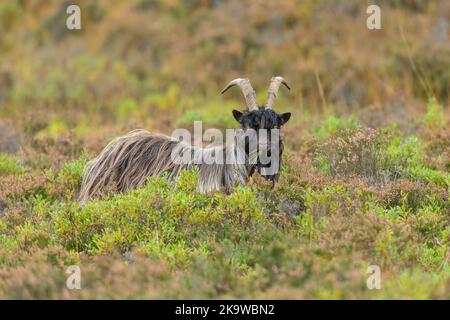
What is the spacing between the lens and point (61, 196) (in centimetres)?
1061

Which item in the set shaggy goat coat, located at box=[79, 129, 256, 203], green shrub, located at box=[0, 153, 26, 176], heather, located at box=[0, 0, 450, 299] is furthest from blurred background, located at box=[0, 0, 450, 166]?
shaggy goat coat, located at box=[79, 129, 256, 203]

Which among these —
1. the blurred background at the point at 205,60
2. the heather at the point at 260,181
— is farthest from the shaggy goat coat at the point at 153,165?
the blurred background at the point at 205,60

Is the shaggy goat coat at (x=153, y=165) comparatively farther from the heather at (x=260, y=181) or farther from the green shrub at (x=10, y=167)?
the green shrub at (x=10, y=167)

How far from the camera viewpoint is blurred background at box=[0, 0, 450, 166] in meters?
17.3

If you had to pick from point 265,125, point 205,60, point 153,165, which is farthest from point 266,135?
point 205,60

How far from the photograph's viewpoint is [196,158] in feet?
34.4

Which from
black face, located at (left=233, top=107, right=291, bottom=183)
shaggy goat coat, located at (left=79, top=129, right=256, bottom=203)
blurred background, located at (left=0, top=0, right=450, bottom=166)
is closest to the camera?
black face, located at (left=233, top=107, right=291, bottom=183)

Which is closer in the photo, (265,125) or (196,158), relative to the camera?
(265,125)

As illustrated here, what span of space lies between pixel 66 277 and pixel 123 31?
64.8 feet

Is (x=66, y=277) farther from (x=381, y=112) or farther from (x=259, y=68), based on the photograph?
(x=259, y=68)

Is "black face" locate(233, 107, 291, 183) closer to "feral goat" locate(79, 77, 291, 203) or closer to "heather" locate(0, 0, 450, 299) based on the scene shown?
"feral goat" locate(79, 77, 291, 203)

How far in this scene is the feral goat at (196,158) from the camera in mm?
9812

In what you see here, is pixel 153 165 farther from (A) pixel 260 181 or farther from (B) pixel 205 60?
(B) pixel 205 60

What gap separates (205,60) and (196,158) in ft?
42.0
